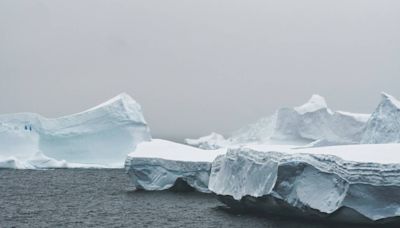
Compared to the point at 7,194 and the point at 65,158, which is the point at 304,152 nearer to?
the point at 7,194

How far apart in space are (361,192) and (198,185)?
733 cm

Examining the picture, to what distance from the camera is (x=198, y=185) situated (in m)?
17.2

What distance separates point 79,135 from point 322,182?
14.7 m

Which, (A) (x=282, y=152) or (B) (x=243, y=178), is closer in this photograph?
(A) (x=282, y=152)

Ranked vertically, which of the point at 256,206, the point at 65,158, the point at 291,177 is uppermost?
the point at 291,177

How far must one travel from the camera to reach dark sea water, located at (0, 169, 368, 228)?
12.1 m

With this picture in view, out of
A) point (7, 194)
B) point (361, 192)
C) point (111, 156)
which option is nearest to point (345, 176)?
point (361, 192)

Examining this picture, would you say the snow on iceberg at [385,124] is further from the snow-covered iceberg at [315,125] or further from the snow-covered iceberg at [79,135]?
the snow-covered iceberg at [79,135]

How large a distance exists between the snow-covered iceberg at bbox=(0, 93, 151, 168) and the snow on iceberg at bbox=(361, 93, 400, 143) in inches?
342

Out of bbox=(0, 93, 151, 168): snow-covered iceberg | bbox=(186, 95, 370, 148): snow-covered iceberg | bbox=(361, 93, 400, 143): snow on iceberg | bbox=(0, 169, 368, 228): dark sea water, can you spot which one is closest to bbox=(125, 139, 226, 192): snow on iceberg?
bbox=(0, 169, 368, 228): dark sea water

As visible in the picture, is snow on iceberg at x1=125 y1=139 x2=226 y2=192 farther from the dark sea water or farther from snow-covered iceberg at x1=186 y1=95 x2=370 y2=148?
snow-covered iceberg at x1=186 y1=95 x2=370 y2=148

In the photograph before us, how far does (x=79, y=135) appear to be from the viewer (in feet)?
79.3

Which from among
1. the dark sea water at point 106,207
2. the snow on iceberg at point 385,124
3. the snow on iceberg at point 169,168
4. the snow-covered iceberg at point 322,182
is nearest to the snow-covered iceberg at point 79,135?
the dark sea water at point 106,207

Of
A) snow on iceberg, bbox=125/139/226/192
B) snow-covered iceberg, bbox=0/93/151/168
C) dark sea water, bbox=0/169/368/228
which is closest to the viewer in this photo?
dark sea water, bbox=0/169/368/228
